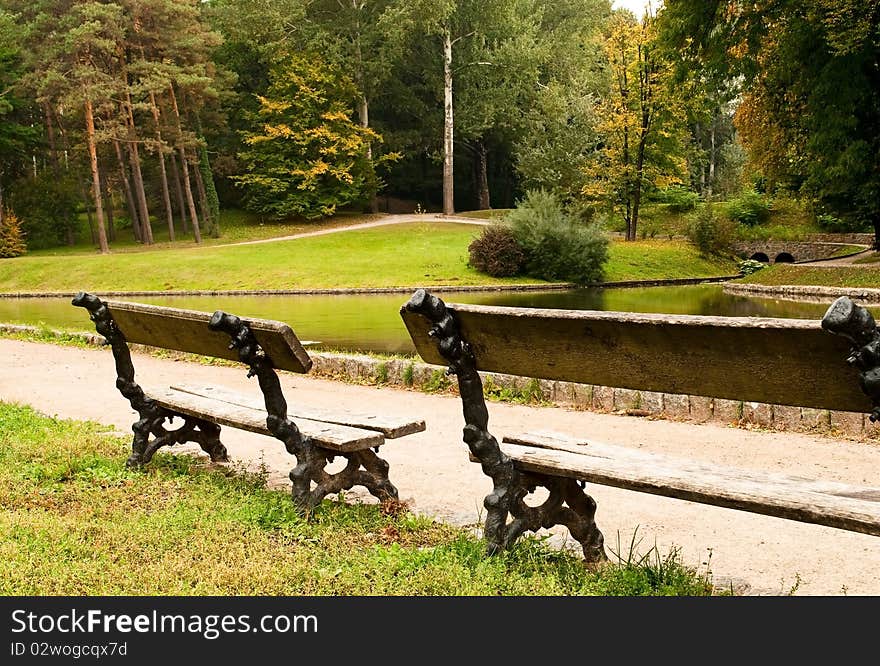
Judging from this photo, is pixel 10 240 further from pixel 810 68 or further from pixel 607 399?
pixel 607 399

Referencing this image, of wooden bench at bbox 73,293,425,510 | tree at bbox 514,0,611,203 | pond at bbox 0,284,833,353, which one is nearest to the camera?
wooden bench at bbox 73,293,425,510

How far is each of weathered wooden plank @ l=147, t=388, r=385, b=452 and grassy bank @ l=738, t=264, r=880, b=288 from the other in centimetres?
1984

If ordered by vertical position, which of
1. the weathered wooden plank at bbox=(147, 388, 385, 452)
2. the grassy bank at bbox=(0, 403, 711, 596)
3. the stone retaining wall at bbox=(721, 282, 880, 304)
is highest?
the weathered wooden plank at bbox=(147, 388, 385, 452)

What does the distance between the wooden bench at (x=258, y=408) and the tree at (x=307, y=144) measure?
120ft

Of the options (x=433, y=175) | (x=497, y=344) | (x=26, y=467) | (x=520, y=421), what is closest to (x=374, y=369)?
(x=520, y=421)

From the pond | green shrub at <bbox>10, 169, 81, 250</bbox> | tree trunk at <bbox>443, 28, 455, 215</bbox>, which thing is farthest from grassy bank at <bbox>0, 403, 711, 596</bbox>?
green shrub at <bbox>10, 169, 81, 250</bbox>

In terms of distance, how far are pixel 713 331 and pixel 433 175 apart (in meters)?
51.4

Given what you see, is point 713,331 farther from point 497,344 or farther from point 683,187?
point 683,187

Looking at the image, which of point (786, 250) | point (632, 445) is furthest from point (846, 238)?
point (632, 445)

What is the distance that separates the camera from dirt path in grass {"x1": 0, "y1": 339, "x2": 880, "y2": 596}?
372 centimetres

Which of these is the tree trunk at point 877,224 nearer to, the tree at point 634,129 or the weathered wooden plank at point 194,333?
the tree at point 634,129

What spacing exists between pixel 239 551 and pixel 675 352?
1.95 m

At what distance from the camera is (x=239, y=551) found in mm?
3564

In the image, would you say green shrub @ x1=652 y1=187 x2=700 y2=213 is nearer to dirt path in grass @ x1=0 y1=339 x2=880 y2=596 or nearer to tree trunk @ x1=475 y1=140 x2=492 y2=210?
tree trunk @ x1=475 y1=140 x2=492 y2=210
